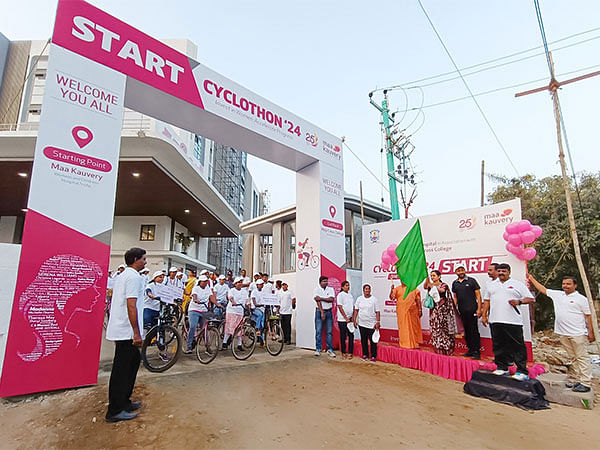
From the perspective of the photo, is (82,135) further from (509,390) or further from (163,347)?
(509,390)

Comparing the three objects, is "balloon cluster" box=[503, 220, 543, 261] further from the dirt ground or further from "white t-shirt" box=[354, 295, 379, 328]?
"white t-shirt" box=[354, 295, 379, 328]

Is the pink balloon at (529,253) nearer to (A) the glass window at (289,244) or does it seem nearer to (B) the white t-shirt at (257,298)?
(B) the white t-shirt at (257,298)

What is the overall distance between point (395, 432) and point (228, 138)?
6.00m

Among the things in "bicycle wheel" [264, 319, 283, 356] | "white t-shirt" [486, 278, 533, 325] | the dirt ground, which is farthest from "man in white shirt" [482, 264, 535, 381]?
"bicycle wheel" [264, 319, 283, 356]

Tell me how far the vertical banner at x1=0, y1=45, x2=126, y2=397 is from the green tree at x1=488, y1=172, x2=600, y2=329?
12.0 metres

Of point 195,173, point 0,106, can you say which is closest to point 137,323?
point 195,173

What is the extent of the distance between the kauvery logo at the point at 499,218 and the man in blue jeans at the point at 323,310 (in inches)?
132

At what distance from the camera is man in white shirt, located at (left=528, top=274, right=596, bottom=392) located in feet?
15.2

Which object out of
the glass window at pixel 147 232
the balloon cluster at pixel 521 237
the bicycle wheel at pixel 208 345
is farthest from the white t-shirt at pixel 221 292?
the glass window at pixel 147 232

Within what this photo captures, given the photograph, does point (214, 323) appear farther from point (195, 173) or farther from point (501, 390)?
point (195, 173)

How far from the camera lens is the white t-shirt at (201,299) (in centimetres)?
673

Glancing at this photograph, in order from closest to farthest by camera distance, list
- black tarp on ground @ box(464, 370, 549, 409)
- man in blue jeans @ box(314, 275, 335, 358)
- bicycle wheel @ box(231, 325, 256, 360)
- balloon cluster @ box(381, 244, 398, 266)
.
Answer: black tarp on ground @ box(464, 370, 549, 409) < bicycle wheel @ box(231, 325, 256, 360) < man in blue jeans @ box(314, 275, 335, 358) < balloon cluster @ box(381, 244, 398, 266)

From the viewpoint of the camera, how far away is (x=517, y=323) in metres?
4.82

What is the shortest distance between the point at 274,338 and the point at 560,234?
9.84 metres
